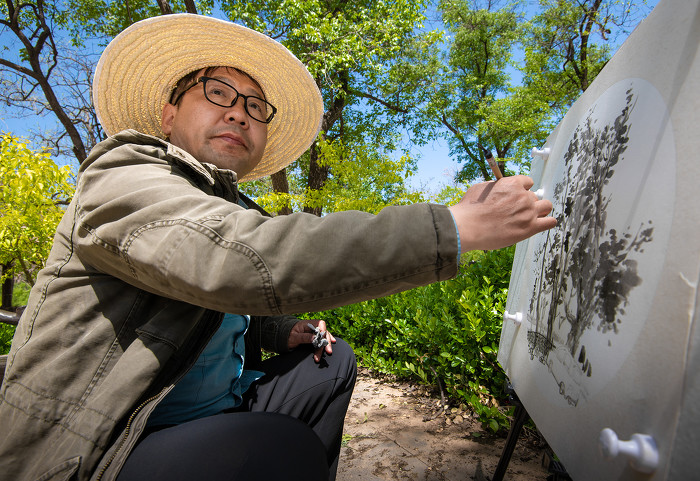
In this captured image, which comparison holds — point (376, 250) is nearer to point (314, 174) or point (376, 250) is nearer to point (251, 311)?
point (251, 311)

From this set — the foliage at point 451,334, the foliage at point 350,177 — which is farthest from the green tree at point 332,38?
the foliage at point 451,334

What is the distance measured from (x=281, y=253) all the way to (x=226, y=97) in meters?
1.12

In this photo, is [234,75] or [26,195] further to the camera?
[26,195]

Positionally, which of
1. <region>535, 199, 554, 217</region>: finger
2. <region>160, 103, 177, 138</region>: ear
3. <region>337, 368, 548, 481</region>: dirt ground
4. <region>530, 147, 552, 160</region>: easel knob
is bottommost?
<region>337, 368, 548, 481</region>: dirt ground

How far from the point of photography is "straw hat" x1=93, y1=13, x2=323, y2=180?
69.4 inches

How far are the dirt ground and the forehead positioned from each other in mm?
2073

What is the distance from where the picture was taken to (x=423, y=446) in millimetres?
2338

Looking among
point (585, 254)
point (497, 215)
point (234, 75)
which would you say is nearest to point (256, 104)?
point (234, 75)

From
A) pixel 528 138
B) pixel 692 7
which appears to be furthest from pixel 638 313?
pixel 528 138

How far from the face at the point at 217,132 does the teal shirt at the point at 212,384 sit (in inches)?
23.4

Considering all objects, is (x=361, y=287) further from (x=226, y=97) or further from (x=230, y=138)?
(x=226, y=97)

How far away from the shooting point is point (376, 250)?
73cm

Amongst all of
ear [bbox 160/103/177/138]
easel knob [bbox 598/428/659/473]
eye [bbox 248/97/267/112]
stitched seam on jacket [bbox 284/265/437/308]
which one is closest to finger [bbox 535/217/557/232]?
stitched seam on jacket [bbox 284/265/437/308]

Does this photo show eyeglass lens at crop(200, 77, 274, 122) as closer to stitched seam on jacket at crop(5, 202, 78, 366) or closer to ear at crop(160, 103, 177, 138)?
ear at crop(160, 103, 177, 138)
